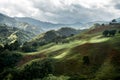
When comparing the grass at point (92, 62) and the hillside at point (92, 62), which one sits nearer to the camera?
the hillside at point (92, 62)

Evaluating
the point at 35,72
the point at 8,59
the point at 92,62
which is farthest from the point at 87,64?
the point at 8,59

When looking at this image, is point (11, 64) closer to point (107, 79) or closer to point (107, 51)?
point (107, 51)

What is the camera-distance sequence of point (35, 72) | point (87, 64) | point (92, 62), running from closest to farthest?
point (35, 72), point (87, 64), point (92, 62)

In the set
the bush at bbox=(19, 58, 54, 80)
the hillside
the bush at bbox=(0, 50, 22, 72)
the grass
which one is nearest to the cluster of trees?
Result: the bush at bbox=(19, 58, 54, 80)

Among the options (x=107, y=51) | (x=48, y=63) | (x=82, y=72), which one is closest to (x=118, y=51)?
(x=107, y=51)

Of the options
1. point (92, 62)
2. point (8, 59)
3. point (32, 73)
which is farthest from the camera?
point (8, 59)

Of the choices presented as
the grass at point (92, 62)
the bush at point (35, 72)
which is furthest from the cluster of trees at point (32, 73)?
the grass at point (92, 62)

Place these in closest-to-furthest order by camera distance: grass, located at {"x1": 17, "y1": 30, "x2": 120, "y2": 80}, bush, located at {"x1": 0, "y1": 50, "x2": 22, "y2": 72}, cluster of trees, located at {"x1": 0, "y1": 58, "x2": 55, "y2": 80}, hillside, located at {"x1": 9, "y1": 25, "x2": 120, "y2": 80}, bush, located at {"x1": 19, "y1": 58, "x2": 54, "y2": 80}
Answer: hillside, located at {"x1": 9, "y1": 25, "x2": 120, "y2": 80} < grass, located at {"x1": 17, "y1": 30, "x2": 120, "y2": 80} < cluster of trees, located at {"x1": 0, "y1": 58, "x2": 55, "y2": 80} < bush, located at {"x1": 19, "y1": 58, "x2": 54, "y2": 80} < bush, located at {"x1": 0, "y1": 50, "x2": 22, "y2": 72}

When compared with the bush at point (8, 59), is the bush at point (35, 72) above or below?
below

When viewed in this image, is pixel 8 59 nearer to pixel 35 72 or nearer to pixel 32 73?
pixel 32 73

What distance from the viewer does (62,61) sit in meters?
150

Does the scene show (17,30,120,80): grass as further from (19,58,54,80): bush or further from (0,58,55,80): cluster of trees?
(0,58,55,80): cluster of trees

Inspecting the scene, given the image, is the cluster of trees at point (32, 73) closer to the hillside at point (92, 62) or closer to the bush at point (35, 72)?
the bush at point (35, 72)

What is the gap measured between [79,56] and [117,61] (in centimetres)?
2742
